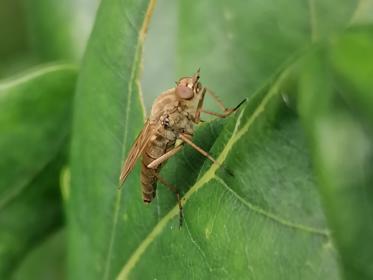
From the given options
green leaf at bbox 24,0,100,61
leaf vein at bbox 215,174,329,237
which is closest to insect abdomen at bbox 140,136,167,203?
leaf vein at bbox 215,174,329,237

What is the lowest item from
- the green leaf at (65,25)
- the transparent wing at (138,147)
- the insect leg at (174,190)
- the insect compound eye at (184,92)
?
the insect leg at (174,190)

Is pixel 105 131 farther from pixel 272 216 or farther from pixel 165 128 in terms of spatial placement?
pixel 272 216

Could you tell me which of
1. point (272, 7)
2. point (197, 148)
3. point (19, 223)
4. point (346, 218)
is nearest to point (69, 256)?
point (19, 223)

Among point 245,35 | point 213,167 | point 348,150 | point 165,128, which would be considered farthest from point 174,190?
point 348,150

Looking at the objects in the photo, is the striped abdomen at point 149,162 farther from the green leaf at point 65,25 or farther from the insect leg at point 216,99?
the green leaf at point 65,25

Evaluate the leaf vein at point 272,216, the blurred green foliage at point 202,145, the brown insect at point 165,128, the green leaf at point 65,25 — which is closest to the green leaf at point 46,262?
the blurred green foliage at point 202,145

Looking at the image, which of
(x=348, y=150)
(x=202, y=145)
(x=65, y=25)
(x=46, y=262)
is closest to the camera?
(x=348, y=150)

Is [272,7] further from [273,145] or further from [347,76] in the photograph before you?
[347,76]
